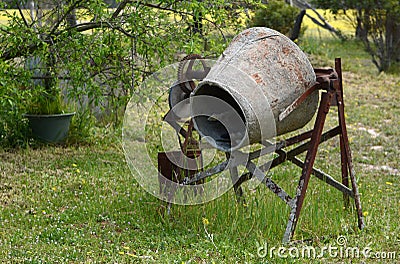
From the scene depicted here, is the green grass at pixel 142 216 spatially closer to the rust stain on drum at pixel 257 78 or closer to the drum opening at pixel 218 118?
the drum opening at pixel 218 118

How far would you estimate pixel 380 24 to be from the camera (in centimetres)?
1275

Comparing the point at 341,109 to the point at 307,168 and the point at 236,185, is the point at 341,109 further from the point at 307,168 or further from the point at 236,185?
the point at 236,185

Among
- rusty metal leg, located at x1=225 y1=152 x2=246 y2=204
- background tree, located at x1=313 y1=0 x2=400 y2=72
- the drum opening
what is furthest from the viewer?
background tree, located at x1=313 y1=0 x2=400 y2=72

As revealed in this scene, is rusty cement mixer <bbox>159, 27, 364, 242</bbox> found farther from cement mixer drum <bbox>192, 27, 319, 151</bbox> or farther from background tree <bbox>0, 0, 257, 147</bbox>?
background tree <bbox>0, 0, 257, 147</bbox>

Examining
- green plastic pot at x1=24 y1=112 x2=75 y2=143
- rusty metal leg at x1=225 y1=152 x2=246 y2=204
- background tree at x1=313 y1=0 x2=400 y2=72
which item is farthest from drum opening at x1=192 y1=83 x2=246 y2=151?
background tree at x1=313 y1=0 x2=400 y2=72

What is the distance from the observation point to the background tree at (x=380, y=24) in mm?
12453

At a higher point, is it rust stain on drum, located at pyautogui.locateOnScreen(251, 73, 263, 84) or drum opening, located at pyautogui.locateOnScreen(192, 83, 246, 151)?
rust stain on drum, located at pyautogui.locateOnScreen(251, 73, 263, 84)

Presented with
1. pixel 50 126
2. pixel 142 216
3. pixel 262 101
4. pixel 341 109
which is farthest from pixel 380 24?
pixel 262 101

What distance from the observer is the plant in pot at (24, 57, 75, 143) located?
688cm

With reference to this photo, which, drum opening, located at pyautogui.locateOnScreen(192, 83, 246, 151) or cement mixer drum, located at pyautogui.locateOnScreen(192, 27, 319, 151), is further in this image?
drum opening, located at pyautogui.locateOnScreen(192, 83, 246, 151)

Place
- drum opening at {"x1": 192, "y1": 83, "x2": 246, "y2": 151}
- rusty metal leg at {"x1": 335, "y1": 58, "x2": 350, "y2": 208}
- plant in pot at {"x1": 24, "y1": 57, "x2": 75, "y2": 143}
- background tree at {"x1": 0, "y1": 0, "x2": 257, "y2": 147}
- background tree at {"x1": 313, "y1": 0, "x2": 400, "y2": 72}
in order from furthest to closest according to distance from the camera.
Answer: background tree at {"x1": 313, "y1": 0, "x2": 400, "y2": 72} < plant in pot at {"x1": 24, "y1": 57, "x2": 75, "y2": 143} < background tree at {"x1": 0, "y1": 0, "x2": 257, "y2": 147} < rusty metal leg at {"x1": 335, "y1": 58, "x2": 350, "y2": 208} < drum opening at {"x1": 192, "y1": 83, "x2": 246, "y2": 151}

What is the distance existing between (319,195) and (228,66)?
4.91 ft

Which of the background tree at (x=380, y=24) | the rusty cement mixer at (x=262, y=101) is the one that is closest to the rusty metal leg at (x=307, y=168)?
the rusty cement mixer at (x=262, y=101)

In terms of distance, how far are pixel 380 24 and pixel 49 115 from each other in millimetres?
8022
